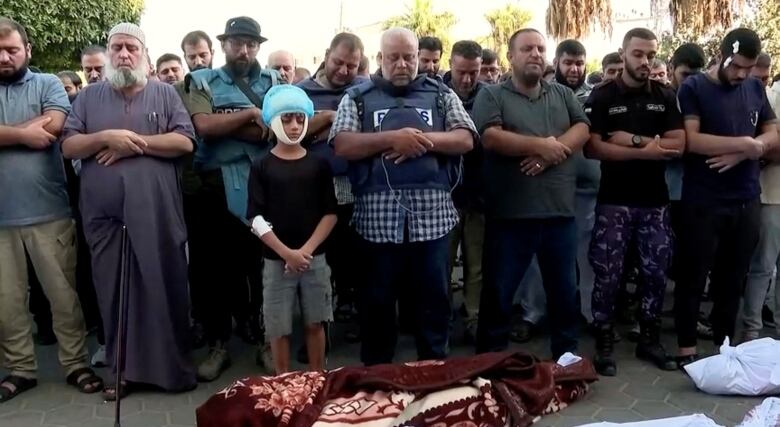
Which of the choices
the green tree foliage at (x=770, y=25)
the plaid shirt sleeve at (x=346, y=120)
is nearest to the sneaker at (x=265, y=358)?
the plaid shirt sleeve at (x=346, y=120)

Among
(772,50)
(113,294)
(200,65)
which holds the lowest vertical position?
(113,294)

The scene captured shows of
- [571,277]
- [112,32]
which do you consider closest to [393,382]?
[571,277]

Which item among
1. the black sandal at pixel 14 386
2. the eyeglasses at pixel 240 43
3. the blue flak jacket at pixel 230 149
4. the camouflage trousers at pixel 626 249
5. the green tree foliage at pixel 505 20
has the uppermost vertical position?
the green tree foliage at pixel 505 20

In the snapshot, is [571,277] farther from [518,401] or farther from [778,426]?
[778,426]

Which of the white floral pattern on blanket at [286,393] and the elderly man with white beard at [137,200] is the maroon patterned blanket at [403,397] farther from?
the elderly man with white beard at [137,200]

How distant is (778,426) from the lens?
358cm

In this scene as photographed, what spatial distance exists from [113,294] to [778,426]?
378 centimetres

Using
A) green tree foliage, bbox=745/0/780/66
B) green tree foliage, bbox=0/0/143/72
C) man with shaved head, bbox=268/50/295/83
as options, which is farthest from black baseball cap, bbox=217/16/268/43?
green tree foliage, bbox=745/0/780/66

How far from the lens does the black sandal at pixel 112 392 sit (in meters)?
4.38

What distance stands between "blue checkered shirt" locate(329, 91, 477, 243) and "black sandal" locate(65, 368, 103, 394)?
1964 mm

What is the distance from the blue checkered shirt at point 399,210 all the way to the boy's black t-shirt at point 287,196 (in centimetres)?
29

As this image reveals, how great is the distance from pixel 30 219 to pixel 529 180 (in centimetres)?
307

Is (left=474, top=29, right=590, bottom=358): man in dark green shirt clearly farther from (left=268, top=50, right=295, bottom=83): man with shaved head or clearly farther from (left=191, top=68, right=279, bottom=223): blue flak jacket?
(left=268, top=50, right=295, bottom=83): man with shaved head

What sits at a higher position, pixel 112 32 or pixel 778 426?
pixel 112 32
